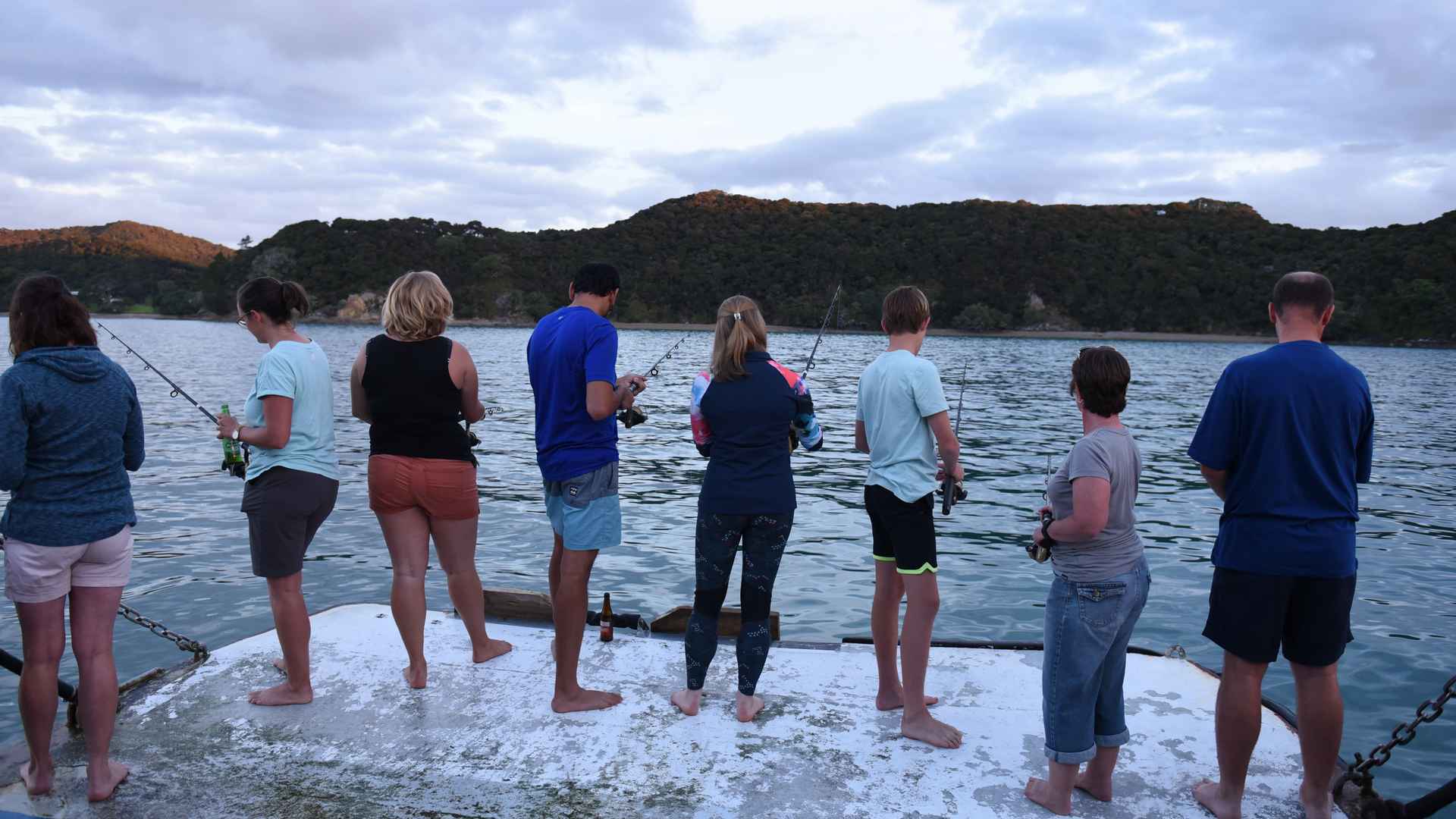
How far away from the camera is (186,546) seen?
10414 mm

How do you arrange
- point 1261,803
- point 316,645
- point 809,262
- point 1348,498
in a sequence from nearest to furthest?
1. point 1348,498
2. point 1261,803
3. point 316,645
4. point 809,262

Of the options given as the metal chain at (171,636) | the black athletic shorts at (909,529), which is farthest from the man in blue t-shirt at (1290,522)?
the metal chain at (171,636)

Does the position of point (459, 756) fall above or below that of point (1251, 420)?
below

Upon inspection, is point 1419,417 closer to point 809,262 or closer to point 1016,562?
point 1016,562

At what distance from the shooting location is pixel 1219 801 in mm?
3305

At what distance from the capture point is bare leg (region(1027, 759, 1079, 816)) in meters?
3.26

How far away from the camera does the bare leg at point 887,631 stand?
4.05 m

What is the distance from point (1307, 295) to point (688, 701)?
2995 mm

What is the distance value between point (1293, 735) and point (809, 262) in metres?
106

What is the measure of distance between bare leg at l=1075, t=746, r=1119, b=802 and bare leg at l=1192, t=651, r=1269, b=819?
1.12ft

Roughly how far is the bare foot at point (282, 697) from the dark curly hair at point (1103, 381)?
12.0ft

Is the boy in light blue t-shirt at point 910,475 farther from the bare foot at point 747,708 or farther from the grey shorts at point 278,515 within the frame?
the grey shorts at point 278,515

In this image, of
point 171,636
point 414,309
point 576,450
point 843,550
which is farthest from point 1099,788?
point 843,550

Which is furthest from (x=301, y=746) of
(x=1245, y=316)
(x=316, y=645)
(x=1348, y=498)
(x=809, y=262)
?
(x=1245, y=316)
